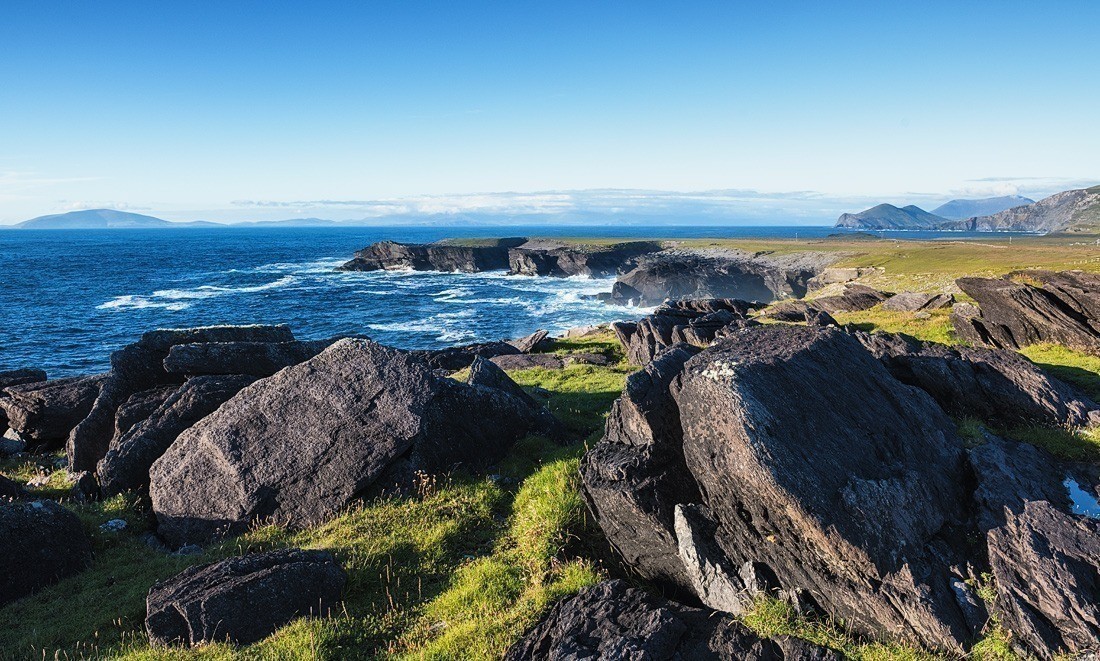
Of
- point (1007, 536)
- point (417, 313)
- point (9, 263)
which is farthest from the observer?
point (9, 263)

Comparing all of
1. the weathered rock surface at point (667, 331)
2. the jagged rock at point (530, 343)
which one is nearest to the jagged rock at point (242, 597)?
the weathered rock surface at point (667, 331)

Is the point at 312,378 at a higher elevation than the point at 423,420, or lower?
higher

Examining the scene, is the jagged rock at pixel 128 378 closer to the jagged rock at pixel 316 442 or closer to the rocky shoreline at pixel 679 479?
the rocky shoreline at pixel 679 479

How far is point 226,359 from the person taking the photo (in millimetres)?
19312

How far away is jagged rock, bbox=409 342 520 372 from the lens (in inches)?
1479

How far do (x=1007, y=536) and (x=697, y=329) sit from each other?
86.7 ft

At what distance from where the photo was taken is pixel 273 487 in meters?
13.7

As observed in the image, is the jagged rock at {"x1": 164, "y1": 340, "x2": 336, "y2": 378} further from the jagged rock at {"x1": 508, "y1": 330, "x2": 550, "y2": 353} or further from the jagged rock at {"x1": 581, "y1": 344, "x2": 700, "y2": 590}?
the jagged rock at {"x1": 508, "y1": 330, "x2": 550, "y2": 353}

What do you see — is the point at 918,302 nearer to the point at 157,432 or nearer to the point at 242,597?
the point at 242,597

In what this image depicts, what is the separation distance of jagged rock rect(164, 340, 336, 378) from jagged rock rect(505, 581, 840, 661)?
45.7 feet

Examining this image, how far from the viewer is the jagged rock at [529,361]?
111 feet

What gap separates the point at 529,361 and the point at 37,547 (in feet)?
85.8

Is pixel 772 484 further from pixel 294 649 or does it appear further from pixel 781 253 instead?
pixel 781 253

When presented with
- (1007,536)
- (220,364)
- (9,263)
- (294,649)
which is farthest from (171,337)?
(9,263)
